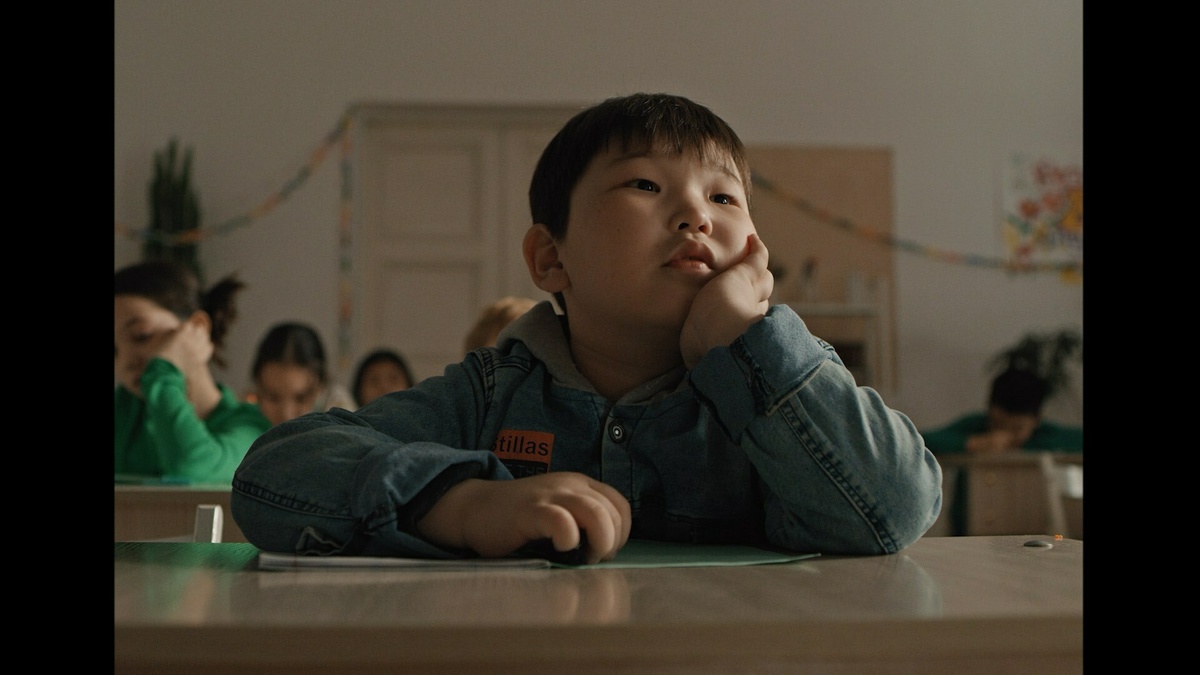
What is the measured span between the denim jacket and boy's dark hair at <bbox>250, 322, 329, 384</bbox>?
295cm

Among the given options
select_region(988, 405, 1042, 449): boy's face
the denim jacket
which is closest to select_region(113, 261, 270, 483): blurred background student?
the denim jacket

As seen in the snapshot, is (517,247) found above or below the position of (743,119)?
below

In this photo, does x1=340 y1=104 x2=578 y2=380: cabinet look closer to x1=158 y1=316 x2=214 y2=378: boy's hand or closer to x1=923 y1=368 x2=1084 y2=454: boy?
x1=923 y1=368 x2=1084 y2=454: boy

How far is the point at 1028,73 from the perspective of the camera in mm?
5910

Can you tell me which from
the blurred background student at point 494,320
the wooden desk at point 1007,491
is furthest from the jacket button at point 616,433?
the wooden desk at point 1007,491

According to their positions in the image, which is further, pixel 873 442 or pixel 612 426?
pixel 612 426

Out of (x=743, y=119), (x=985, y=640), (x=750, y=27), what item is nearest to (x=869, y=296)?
(x=743, y=119)

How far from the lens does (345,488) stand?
0.64m

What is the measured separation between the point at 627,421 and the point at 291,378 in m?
3.00
